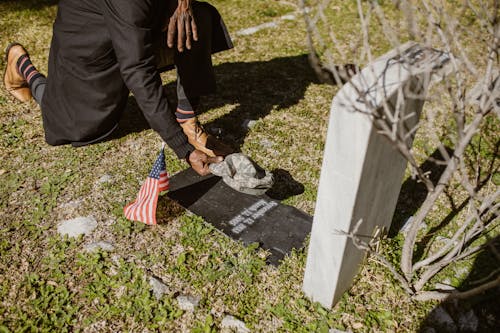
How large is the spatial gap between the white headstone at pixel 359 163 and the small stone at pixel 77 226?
170 cm

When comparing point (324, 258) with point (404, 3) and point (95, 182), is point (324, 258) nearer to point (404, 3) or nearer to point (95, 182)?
point (404, 3)

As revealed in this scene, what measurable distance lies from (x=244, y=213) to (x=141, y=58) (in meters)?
1.42

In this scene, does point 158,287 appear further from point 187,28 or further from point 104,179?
point 187,28

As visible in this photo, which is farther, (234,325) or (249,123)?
(249,123)

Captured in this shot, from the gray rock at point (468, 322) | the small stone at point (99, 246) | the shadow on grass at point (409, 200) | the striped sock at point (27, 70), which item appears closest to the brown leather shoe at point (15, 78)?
the striped sock at point (27, 70)

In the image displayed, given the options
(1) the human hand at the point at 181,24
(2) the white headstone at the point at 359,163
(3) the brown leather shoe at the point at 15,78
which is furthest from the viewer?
(3) the brown leather shoe at the point at 15,78

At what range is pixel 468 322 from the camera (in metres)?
2.53

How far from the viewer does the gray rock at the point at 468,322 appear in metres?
2.51

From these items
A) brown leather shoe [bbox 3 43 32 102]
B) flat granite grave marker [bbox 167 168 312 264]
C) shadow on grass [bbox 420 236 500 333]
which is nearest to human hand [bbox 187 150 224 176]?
flat granite grave marker [bbox 167 168 312 264]

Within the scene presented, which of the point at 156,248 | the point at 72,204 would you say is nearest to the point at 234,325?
the point at 156,248

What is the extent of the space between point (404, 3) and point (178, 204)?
7.85ft

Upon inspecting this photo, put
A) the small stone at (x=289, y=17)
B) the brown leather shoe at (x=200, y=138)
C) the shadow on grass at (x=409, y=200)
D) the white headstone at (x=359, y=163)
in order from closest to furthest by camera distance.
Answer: the white headstone at (x=359, y=163), the shadow on grass at (x=409, y=200), the brown leather shoe at (x=200, y=138), the small stone at (x=289, y=17)

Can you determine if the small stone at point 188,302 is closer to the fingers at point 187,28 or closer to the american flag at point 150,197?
the american flag at point 150,197

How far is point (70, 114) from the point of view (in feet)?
12.8
